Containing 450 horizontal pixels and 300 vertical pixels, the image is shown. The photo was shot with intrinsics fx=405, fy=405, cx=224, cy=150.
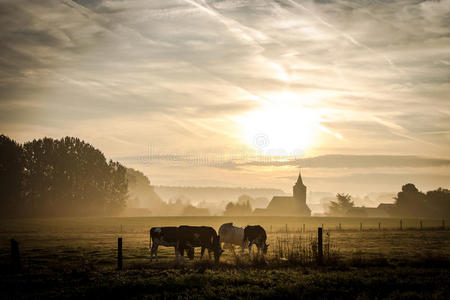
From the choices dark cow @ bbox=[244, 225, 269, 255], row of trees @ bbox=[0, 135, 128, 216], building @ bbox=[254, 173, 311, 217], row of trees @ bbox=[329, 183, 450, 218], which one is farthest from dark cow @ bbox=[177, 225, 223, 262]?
building @ bbox=[254, 173, 311, 217]

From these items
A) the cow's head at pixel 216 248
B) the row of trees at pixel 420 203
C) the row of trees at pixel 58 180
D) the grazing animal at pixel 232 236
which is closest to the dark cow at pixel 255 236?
the grazing animal at pixel 232 236

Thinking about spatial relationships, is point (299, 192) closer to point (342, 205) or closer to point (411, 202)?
point (342, 205)

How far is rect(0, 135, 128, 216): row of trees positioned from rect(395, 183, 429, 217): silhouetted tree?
281 feet

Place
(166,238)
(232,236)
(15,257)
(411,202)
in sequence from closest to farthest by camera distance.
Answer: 1. (15,257)
2. (166,238)
3. (232,236)
4. (411,202)

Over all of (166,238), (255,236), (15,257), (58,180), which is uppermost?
(58,180)

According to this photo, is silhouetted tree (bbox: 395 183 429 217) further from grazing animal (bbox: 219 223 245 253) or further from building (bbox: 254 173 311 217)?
grazing animal (bbox: 219 223 245 253)

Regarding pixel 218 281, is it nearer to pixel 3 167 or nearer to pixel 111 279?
pixel 111 279

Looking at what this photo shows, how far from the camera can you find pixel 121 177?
10756 cm

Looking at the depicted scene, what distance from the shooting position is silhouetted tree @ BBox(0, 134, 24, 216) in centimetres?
8512

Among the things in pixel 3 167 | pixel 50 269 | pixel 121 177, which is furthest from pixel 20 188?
pixel 50 269

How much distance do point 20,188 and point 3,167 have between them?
5.67 meters

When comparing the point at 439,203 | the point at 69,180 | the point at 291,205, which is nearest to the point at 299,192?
the point at 291,205

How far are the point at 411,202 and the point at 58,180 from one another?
102876mm

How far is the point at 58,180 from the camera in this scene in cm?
9350
